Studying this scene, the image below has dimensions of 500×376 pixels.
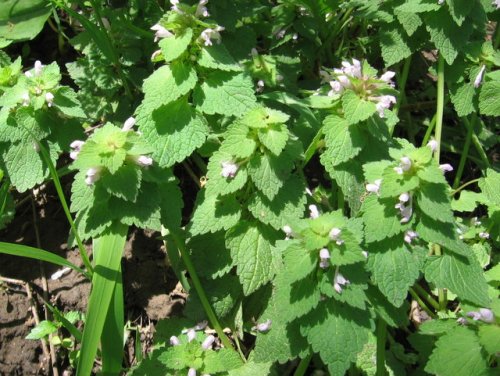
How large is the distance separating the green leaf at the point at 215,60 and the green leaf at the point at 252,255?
Result: 2.41 feet

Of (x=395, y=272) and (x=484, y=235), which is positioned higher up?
(x=395, y=272)

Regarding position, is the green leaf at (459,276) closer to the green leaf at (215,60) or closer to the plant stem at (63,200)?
the green leaf at (215,60)

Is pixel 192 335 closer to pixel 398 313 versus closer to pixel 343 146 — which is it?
pixel 398 313

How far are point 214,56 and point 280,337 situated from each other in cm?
129

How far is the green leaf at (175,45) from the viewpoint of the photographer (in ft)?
7.38

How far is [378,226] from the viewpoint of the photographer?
211 centimetres

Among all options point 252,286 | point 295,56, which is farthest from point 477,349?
point 295,56

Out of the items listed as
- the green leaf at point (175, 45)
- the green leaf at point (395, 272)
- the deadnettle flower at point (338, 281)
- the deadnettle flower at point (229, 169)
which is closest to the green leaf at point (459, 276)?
the green leaf at point (395, 272)

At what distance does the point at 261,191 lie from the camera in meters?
2.44

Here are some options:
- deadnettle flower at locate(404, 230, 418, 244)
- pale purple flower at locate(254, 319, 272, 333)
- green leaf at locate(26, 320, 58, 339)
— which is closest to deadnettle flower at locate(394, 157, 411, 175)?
deadnettle flower at locate(404, 230, 418, 244)

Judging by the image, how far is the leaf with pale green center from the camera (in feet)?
7.60

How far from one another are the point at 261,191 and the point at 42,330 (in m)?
1.35

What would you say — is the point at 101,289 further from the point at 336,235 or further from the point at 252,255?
the point at 336,235

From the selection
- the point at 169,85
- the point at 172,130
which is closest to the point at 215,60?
the point at 169,85
